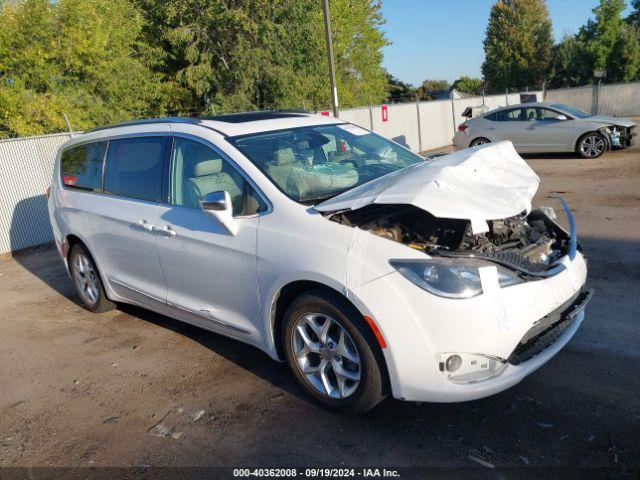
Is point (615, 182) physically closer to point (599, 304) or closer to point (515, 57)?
point (599, 304)

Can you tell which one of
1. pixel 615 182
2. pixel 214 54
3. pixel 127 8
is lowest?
pixel 615 182

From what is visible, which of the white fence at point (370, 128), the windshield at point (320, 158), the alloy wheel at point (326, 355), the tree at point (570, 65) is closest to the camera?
the alloy wheel at point (326, 355)

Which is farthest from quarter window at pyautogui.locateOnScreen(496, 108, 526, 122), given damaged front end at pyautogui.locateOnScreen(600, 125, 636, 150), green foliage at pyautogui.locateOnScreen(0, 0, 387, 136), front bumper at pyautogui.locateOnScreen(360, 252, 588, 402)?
front bumper at pyautogui.locateOnScreen(360, 252, 588, 402)

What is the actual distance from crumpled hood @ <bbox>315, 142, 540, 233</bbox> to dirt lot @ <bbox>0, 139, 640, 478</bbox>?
1145mm

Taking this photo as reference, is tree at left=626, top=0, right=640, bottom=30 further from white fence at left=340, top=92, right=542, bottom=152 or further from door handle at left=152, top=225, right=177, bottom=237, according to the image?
door handle at left=152, top=225, right=177, bottom=237

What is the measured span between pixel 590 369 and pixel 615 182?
785 centimetres

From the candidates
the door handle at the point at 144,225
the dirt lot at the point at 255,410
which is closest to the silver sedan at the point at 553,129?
the dirt lot at the point at 255,410

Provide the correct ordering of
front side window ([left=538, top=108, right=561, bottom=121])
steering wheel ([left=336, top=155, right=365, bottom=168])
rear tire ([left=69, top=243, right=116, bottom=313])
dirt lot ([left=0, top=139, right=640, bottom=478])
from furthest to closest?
front side window ([left=538, top=108, right=561, bottom=121])
rear tire ([left=69, top=243, right=116, bottom=313])
steering wheel ([left=336, top=155, right=365, bottom=168])
dirt lot ([left=0, top=139, right=640, bottom=478])

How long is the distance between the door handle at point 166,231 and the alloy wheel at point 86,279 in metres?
1.60

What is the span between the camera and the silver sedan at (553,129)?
45.5 ft

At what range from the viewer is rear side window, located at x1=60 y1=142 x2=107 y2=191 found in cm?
535

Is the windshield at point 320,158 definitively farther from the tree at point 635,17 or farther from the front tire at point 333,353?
the tree at point 635,17

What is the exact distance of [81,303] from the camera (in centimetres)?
633

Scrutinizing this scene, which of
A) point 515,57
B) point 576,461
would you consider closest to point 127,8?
point 576,461
